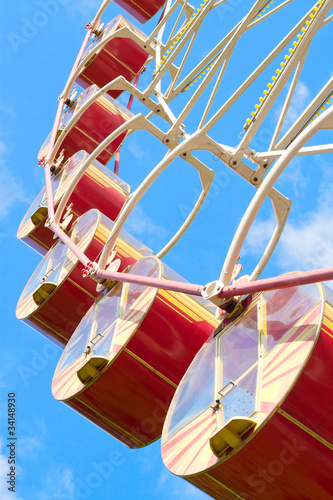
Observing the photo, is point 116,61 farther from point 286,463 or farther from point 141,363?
point 286,463

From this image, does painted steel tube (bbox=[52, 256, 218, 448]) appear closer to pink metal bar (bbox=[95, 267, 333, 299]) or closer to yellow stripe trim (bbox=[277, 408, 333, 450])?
pink metal bar (bbox=[95, 267, 333, 299])

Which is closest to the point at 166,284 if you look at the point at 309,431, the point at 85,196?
the point at 309,431

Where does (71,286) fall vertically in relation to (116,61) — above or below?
below

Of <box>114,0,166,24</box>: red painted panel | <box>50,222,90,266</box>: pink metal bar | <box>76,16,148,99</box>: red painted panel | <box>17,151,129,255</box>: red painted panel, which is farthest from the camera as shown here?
<box>114,0,166,24</box>: red painted panel

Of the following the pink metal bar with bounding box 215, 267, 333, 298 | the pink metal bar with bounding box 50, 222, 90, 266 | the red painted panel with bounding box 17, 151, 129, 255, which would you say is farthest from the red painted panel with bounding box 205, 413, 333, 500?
the red painted panel with bounding box 17, 151, 129, 255

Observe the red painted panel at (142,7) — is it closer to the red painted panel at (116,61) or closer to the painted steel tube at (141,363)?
the red painted panel at (116,61)

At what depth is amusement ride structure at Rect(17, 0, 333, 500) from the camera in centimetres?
617

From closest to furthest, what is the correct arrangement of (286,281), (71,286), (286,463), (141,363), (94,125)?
(286,281), (286,463), (141,363), (71,286), (94,125)

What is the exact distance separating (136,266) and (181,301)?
1229mm

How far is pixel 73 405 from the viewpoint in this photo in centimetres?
979

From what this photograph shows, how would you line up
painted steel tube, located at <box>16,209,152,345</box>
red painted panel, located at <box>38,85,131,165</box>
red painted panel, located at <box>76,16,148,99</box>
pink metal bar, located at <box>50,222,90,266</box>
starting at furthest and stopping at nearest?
red painted panel, located at <box>76,16,148,99</box>, red painted panel, located at <box>38,85,131,165</box>, painted steel tube, located at <box>16,209,152,345</box>, pink metal bar, located at <box>50,222,90,266</box>

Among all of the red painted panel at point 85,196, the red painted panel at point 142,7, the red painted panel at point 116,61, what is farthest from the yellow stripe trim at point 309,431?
the red painted panel at point 142,7

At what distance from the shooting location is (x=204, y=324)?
9328 millimetres

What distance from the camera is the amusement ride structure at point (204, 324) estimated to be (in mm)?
6168
